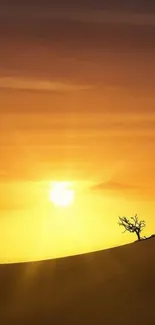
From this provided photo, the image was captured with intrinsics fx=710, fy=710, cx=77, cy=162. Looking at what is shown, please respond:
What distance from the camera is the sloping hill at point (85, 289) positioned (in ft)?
38.1

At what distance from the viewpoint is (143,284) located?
1291 cm

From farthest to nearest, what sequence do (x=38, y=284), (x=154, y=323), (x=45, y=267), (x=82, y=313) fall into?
(x=45, y=267)
(x=38, y=284)
(x=82, y=313)
(x=154, y=323)

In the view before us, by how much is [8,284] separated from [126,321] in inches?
160

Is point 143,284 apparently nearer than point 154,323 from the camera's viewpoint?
No

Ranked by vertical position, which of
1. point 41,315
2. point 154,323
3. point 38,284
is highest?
point 38,284

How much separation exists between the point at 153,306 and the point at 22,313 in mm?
2283

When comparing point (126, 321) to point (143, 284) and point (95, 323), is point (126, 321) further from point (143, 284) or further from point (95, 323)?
point (143, 284)

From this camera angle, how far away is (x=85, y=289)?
529 inches

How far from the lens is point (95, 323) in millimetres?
11133

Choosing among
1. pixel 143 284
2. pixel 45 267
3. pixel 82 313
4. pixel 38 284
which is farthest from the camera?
pixel 45 267

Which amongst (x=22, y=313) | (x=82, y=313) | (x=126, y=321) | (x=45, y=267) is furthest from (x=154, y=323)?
(x=45, y=267)

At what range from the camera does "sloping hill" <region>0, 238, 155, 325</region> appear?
11617 millimetres

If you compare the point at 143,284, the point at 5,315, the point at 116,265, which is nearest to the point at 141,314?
the point at 143,284

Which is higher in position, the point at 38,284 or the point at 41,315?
the point at 38,284
